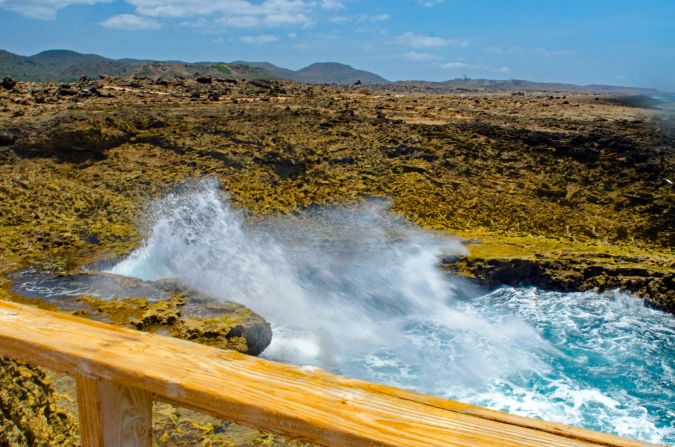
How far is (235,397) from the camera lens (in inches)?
39.4

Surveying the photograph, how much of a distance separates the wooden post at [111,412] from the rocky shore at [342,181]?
3622 mm

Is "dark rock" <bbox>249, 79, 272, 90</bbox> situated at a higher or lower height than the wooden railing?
higher

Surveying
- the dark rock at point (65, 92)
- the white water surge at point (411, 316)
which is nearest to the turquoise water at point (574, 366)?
the white water surge at point (411, 316)

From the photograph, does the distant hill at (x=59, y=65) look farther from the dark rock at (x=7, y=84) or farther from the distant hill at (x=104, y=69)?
the dark rock at (x=7, y=84)

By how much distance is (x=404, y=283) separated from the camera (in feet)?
22.1

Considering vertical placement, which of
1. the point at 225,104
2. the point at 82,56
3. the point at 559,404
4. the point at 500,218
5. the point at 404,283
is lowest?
the point at 559,404

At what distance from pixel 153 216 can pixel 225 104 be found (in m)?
4.98

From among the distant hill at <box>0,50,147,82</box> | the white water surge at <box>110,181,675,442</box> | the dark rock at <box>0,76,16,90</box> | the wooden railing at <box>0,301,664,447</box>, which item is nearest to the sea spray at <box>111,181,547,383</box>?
the white water surge at <box>110,181,675,442</box>

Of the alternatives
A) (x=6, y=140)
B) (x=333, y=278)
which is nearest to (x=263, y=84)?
(x=6, y=140)

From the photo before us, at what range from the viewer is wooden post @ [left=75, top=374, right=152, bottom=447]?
1113 mm

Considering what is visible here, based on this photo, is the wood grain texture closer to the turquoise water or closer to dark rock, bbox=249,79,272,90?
the turquoise water

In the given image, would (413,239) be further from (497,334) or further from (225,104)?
(225,104)

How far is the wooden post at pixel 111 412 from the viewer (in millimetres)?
1113

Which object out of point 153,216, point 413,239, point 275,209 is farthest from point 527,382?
point 153,216
